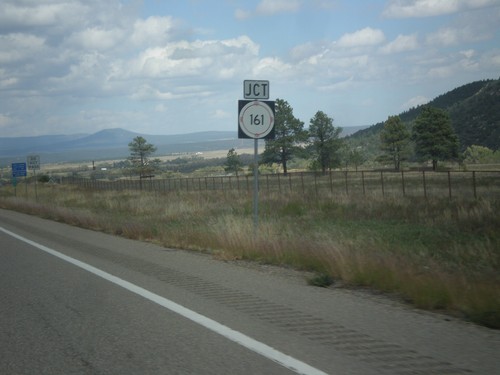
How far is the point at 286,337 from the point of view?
574cm

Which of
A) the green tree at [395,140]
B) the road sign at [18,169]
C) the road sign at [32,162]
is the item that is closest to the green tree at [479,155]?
the green tree at [395,140]

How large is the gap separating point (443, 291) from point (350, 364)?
9.51 feet

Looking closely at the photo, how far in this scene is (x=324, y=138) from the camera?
244ft

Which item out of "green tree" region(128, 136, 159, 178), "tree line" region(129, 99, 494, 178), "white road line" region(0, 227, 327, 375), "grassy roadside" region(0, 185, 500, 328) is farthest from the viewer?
"green tree" region(128, 136, 159, 178)

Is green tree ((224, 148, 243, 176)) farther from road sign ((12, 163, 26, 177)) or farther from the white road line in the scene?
the white road line

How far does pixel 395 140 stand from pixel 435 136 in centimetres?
845

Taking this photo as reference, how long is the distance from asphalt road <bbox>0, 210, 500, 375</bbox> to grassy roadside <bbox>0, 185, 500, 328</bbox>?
1.92ft

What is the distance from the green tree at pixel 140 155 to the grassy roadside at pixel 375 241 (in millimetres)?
72250

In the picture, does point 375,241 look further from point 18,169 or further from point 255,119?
point 18,169

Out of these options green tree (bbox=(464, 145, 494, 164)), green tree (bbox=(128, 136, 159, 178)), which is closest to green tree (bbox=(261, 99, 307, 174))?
green tree (bbox=(464, 145, 494, 164))

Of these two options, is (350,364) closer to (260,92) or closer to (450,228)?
(260,92)

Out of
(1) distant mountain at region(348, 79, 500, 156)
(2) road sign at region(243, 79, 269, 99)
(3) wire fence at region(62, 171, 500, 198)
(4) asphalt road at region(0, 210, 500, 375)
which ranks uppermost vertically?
(1) distant mountain at region(348, 79, 500, 156)

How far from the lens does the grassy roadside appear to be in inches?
295

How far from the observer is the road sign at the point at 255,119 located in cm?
1251
